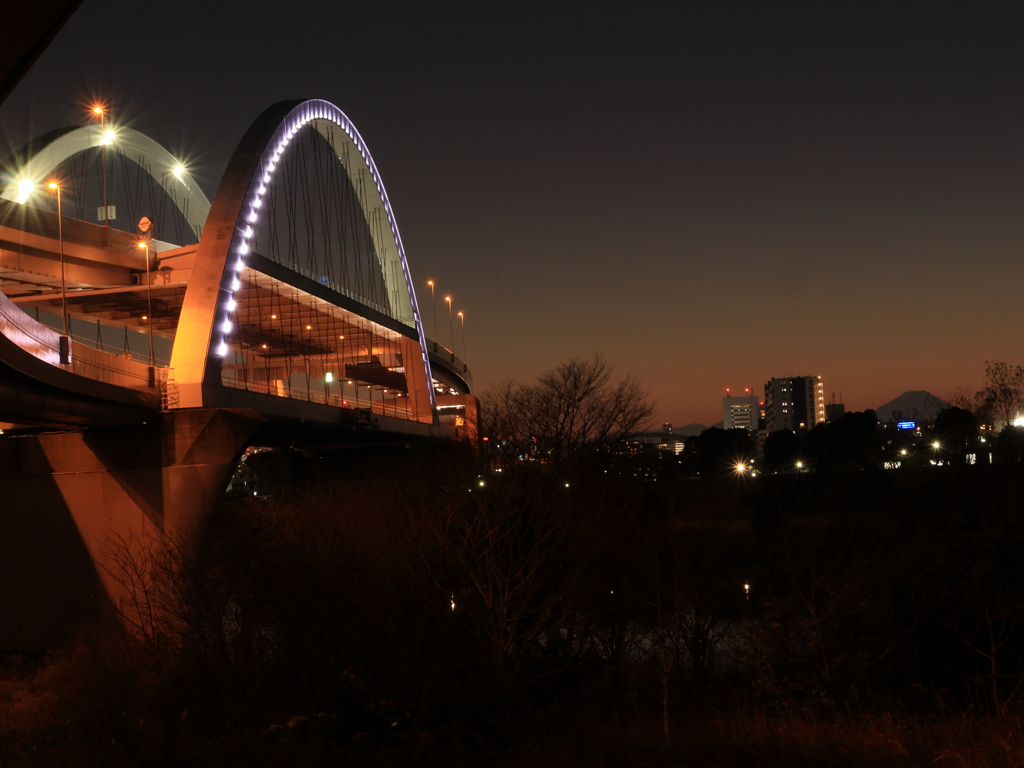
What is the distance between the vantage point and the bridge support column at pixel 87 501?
102 feet

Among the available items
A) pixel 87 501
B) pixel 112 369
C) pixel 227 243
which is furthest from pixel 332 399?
pixel 112 369

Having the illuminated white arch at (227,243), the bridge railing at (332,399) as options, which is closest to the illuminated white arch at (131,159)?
the illuminated white arch at (227,243)

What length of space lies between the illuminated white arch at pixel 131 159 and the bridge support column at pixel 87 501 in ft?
46.3

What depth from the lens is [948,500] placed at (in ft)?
103

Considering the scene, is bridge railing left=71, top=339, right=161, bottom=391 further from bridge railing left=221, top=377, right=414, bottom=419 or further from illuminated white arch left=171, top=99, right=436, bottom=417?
bridge railing left=221, top=377, right=414, bottom=419

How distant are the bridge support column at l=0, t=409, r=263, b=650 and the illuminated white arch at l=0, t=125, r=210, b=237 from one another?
14.1 meters

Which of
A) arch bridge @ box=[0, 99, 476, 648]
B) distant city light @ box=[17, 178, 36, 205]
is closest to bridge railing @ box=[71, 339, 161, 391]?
arch bridge @ box=[0, 99, 476, 648]

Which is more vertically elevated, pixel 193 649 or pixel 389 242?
pixel 389 242

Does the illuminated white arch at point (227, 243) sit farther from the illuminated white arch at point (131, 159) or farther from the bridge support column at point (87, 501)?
the illuminated white arch at point (131, 159)

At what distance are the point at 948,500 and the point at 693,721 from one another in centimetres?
1735

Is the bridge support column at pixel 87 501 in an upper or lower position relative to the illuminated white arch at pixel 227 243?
lower

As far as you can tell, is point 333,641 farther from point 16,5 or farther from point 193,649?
point 16,5

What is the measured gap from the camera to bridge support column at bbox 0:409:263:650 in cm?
3100

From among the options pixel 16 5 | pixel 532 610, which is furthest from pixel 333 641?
pixel 16 5
